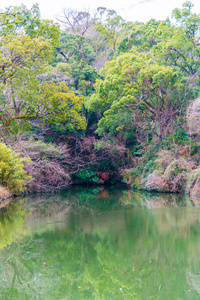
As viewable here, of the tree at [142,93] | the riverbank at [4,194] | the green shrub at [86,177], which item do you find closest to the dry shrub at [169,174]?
the tree at [142,93]

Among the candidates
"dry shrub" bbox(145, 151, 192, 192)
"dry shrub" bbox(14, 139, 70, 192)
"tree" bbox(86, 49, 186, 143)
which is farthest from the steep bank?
"dry shrub" bbox(14, 139, 70, 192)

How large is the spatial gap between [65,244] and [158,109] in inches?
606

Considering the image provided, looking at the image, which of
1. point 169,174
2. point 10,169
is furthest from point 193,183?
point 10,169

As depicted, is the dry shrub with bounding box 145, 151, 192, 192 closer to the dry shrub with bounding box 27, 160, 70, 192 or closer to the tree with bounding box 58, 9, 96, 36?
the dry shrub with bounding box 27, 160, 70, 192

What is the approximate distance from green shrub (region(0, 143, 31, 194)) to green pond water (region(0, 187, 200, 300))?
422 centimetres

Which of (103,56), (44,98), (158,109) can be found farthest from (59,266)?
(103,56)

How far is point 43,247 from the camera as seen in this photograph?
7.89m

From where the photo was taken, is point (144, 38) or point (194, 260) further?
point (144, 38)

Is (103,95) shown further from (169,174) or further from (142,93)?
(169,174)

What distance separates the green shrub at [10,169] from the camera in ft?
52.1

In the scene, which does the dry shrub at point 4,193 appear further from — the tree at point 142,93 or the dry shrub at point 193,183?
the dry shrub at point 193,183

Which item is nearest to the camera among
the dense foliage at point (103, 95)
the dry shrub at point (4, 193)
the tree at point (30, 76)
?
the tree at point (30, 76)

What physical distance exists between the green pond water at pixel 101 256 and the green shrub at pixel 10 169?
13.8 feet

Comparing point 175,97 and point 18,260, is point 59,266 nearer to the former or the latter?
→ point 18,260
